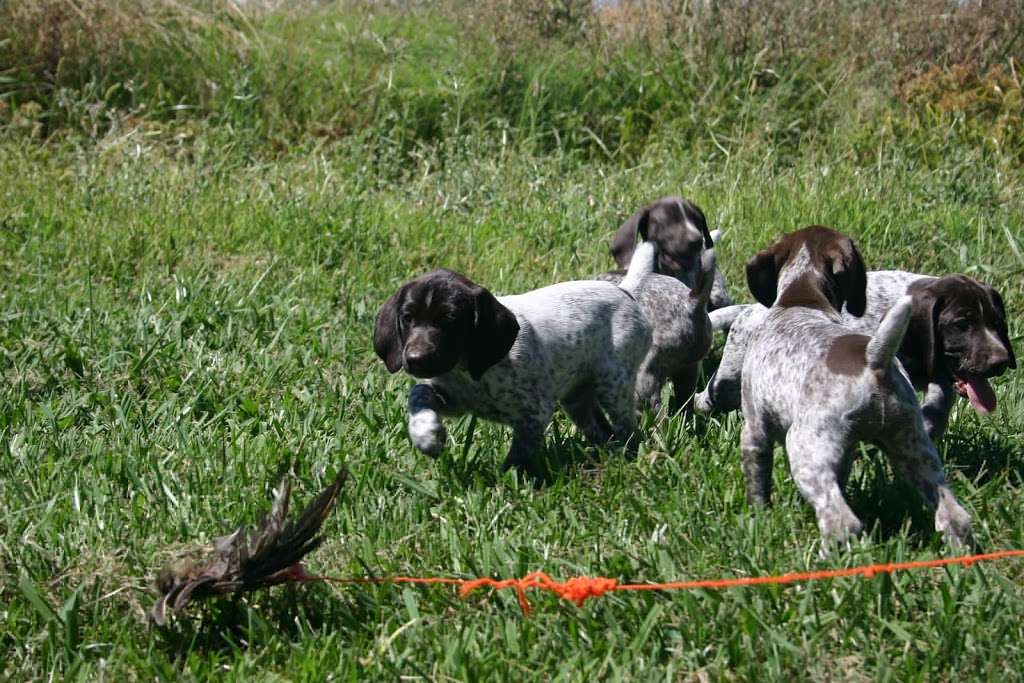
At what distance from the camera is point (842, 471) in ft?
14.0

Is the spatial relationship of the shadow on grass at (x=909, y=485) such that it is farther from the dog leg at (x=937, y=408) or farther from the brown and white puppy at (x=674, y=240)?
the brown and white puppy at (x=674, y=240)

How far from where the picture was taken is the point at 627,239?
721 cm

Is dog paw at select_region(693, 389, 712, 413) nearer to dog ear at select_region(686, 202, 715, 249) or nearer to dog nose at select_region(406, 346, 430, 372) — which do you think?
dog ear at select_region(686, 202, 715, 249)

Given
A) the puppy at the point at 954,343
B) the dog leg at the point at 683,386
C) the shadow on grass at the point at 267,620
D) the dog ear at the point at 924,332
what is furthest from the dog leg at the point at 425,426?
the dog ear at the point at 924,332

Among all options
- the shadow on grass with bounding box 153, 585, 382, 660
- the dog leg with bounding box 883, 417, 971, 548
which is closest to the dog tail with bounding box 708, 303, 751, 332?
the dog leg with bounding box 883, 417, 971, 548

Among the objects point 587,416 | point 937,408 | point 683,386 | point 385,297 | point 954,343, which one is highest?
point 954,343

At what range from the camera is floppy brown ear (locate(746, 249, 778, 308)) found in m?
5.38

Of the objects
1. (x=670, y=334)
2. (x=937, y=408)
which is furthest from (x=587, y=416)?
(x=937, y=408)

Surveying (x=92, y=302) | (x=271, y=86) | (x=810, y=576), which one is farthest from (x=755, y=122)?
(x=810, y=576)

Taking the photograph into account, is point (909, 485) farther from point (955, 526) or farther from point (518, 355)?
point (518, 355)

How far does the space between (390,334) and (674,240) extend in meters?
2.48

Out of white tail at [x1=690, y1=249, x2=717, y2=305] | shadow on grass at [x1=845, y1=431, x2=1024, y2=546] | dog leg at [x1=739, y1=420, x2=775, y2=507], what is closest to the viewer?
shadow on grass at [x1=845, y1=431, x2=1024, y2=546]

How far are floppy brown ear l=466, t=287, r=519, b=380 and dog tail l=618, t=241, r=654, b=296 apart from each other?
1.33 m

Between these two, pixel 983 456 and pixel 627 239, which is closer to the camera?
pixel 983 456
